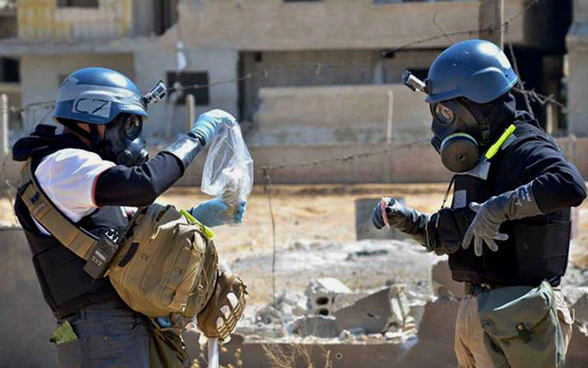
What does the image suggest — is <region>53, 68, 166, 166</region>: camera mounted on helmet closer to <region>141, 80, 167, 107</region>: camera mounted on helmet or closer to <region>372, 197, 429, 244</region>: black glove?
<region>141, 80, 167, 107</region>: camera mounted on helmet

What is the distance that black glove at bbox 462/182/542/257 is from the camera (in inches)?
153

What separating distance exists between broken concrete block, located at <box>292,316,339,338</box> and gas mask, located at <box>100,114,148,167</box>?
147 inches

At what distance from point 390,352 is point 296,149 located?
18388 millimetres

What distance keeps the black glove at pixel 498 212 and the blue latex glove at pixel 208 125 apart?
3.54ft

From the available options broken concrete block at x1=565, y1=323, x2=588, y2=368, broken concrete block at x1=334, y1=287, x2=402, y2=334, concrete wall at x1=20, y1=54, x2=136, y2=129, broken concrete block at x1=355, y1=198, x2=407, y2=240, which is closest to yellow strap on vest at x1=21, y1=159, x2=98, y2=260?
broken concrete block at x1=565, y1=323, x2=588, y2=368

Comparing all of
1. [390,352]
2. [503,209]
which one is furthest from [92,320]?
[390,352]

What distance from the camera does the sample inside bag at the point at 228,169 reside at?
492cm

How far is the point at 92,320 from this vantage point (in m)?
4.20

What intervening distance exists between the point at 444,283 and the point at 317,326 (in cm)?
104

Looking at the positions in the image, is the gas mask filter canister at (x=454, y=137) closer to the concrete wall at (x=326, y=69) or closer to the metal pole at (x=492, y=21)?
the metal pole at (x=492, y=21)

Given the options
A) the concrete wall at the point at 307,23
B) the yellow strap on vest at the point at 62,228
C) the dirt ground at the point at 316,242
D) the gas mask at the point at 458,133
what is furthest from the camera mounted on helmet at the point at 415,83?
the concrete wall at the point at 307,23

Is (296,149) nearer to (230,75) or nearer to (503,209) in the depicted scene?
(230,75)

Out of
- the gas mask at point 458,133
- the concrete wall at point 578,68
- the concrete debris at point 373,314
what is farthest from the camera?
the concrete wall at point 578,68

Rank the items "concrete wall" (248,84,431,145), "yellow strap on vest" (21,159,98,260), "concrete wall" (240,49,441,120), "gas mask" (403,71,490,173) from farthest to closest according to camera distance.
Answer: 1. "concrete wall" (240,49,441,120)
2. "concrete wall" (248,84,431,145)
3. "gas mask" (403,71,490,173)
4. "yellow strap on vest" (21,159,98,260)
